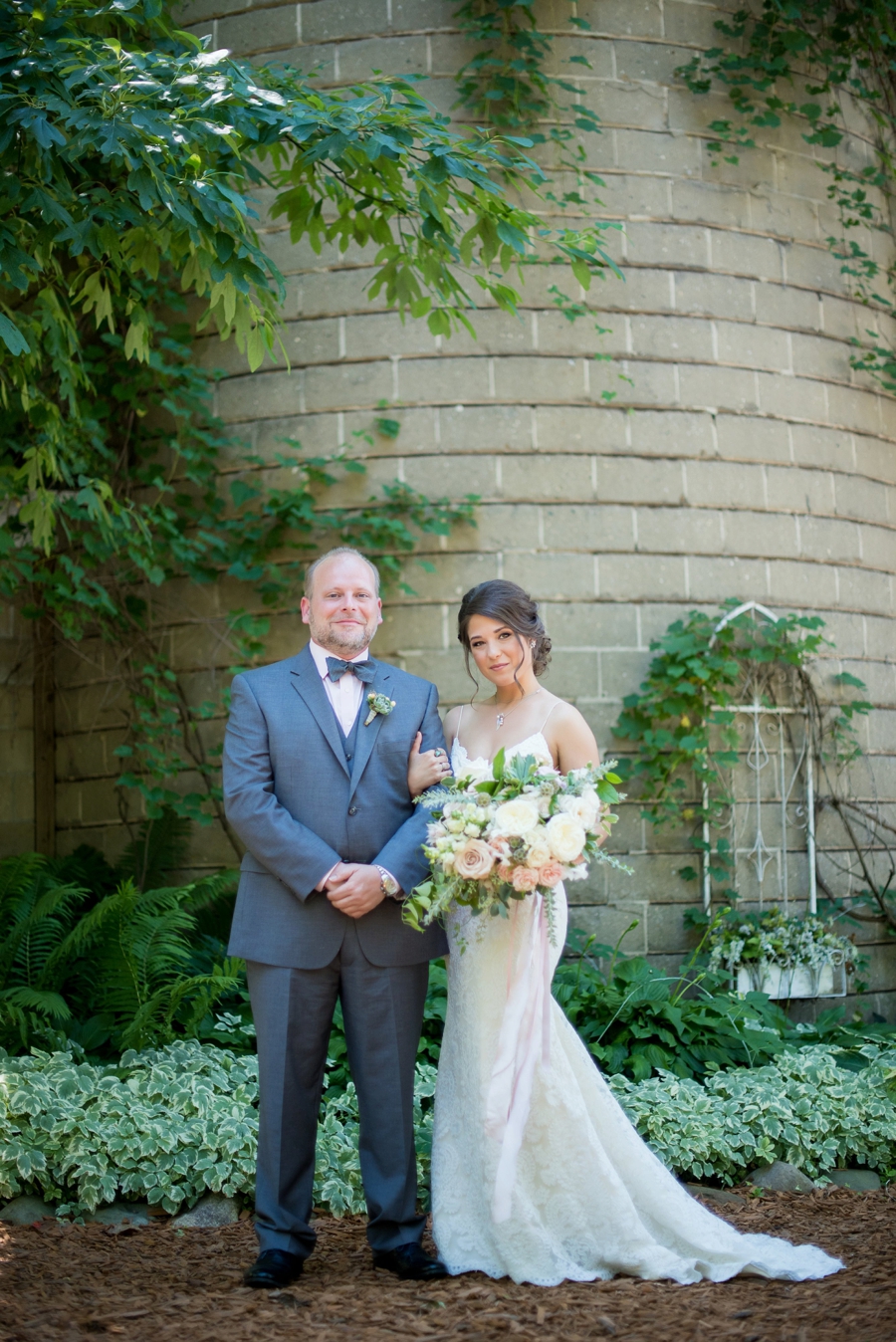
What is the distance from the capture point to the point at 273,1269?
3254mm

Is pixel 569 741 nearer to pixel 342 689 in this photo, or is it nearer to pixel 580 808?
pixel 580 808

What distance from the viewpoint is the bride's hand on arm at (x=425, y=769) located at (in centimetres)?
353

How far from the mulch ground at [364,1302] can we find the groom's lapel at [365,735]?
1309mm

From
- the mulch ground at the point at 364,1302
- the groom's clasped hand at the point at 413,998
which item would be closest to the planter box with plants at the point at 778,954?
the mulch ground at the point at 364,1302

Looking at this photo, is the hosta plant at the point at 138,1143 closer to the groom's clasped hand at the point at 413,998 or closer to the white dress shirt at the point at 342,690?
the groom's clasped hand at the point at 413,998

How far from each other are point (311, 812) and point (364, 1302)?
1.25 meters

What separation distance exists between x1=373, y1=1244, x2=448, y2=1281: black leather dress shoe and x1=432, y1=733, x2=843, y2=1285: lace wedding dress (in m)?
0.05

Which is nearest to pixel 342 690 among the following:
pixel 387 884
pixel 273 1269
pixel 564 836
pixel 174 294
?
pixel 387 884

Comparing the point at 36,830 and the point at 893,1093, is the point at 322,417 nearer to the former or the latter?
the point at 36,830

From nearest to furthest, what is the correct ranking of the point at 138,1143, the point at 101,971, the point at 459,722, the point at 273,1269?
1. the point at 273,1269
2. the point at 459,722
3. the point at 138,1143
4. the point at 101,971

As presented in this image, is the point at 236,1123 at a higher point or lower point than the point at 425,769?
lower

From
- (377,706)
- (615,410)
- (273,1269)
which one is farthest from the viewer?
(615,410)

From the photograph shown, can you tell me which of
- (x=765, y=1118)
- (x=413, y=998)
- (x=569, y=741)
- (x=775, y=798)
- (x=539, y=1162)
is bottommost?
(x=765, y=1118)

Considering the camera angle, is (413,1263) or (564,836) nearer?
(564,836)
